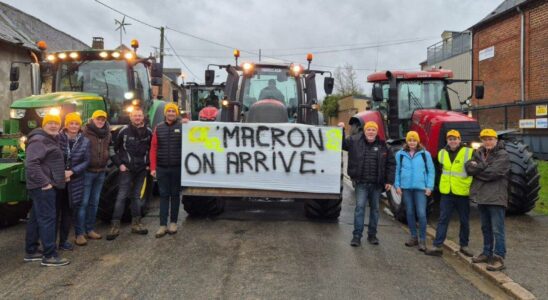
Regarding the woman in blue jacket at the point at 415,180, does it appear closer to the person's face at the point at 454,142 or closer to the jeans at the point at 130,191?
the person's face at the point at 454,142


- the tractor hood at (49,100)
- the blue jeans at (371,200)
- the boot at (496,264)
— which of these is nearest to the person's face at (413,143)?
the blue jeans at (371,200)

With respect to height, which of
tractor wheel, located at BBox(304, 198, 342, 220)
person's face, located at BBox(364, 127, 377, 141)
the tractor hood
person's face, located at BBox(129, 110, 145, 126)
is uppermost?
the tractor hood

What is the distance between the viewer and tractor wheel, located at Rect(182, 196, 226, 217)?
7844mm

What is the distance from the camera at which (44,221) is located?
17.7 ft

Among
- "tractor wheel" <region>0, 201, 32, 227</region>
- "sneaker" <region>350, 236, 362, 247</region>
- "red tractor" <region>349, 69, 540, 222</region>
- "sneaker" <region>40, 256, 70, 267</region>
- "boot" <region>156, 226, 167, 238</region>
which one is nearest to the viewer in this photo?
"sneaker" <region>40, 256, 70, 267</region>

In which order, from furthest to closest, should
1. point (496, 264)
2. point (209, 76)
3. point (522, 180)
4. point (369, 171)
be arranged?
point (209, 76) < point (522, 180) < point (369, 171) < point (496, 264)

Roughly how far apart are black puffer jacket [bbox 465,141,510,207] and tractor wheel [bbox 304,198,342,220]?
8.39 ft

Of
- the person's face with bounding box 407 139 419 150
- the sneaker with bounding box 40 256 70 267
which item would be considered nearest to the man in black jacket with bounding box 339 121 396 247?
the person's face with bounding box 407 139 419 150

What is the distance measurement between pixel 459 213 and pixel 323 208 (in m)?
2.32

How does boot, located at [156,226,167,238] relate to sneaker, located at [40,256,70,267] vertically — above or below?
above

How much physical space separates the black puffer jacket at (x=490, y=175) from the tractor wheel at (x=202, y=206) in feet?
13.1

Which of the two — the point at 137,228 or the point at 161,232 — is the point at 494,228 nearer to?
the point at 161,232

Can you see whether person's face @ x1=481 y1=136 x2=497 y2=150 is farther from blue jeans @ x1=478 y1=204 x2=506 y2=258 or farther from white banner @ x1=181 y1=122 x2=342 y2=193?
white banner @ x1=181 y1=122 x2=342 y2=193

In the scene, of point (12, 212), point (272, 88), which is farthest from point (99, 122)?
point (272, 88)
